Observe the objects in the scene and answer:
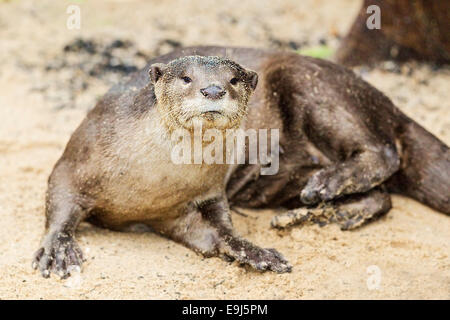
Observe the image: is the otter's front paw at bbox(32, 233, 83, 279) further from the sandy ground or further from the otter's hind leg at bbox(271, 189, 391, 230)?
the otter's hind leg at bbox(271, 189, 391, 230)

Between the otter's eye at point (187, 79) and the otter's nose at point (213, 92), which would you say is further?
the otter's eye at point (187, 79)

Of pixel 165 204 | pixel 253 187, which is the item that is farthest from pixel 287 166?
pixel 165 204

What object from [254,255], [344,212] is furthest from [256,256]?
[344,212]

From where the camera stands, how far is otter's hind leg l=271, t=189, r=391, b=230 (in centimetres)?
452

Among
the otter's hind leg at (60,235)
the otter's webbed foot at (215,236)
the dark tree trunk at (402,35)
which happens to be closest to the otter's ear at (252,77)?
the otter's webbed foot at (215,236)

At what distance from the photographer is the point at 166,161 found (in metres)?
3.99

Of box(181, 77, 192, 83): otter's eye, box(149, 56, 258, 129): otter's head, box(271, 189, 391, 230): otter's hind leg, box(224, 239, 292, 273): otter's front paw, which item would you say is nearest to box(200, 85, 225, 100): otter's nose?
box(149, 56, 258, 129): otter's head

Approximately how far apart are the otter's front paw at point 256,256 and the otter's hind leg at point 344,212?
0.48 m

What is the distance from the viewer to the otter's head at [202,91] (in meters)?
3.55

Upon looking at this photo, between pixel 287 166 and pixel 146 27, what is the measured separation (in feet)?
11.1

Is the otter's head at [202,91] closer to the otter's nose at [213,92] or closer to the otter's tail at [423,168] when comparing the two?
the otter's nose at [213,92]

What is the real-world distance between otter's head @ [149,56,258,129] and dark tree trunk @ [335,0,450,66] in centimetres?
311

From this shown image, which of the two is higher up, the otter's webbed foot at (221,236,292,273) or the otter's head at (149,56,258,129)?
the otter's head at (149,56,258,129)

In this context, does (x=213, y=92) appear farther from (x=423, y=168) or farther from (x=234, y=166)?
(x=423, y=168)
